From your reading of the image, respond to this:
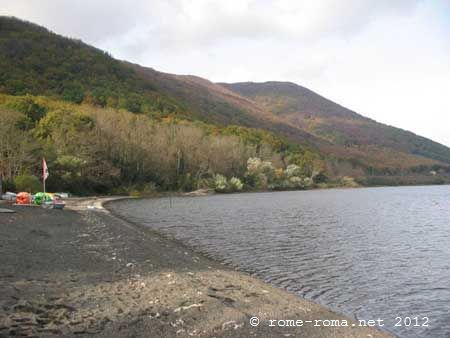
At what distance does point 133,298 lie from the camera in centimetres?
1073

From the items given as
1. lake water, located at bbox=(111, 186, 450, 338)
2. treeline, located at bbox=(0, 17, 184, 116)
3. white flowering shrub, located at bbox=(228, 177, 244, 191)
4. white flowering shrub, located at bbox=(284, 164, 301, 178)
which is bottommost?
lake water, located at bbox=(111, 186, 450, 338)

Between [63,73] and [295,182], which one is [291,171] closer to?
[295,182]

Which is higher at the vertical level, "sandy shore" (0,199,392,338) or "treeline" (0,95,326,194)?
"treeline" (0,95,326,194)

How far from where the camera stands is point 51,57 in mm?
155625

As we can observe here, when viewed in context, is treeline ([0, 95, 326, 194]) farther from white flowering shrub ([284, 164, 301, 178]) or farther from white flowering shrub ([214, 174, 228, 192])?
white flowering shrub ([214, 174, 228, 192])

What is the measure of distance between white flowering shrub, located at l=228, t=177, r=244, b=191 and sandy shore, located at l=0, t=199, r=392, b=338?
275 ft

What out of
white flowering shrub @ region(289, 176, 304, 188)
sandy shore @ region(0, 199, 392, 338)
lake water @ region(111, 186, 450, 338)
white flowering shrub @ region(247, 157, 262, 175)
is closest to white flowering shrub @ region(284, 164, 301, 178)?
white flowering shrub @ region(289, 176, 304, 188)

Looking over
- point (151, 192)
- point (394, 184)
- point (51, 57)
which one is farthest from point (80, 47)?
point (394, 184)

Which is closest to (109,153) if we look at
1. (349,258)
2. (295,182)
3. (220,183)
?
(220,183)

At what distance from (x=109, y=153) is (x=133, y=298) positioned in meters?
71.3

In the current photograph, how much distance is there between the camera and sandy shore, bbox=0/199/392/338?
858 centimetres

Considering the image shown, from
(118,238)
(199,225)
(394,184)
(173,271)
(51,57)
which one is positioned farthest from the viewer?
(394,184)

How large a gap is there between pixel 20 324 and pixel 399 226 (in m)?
30.7

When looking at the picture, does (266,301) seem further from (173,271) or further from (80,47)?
(80,47)
